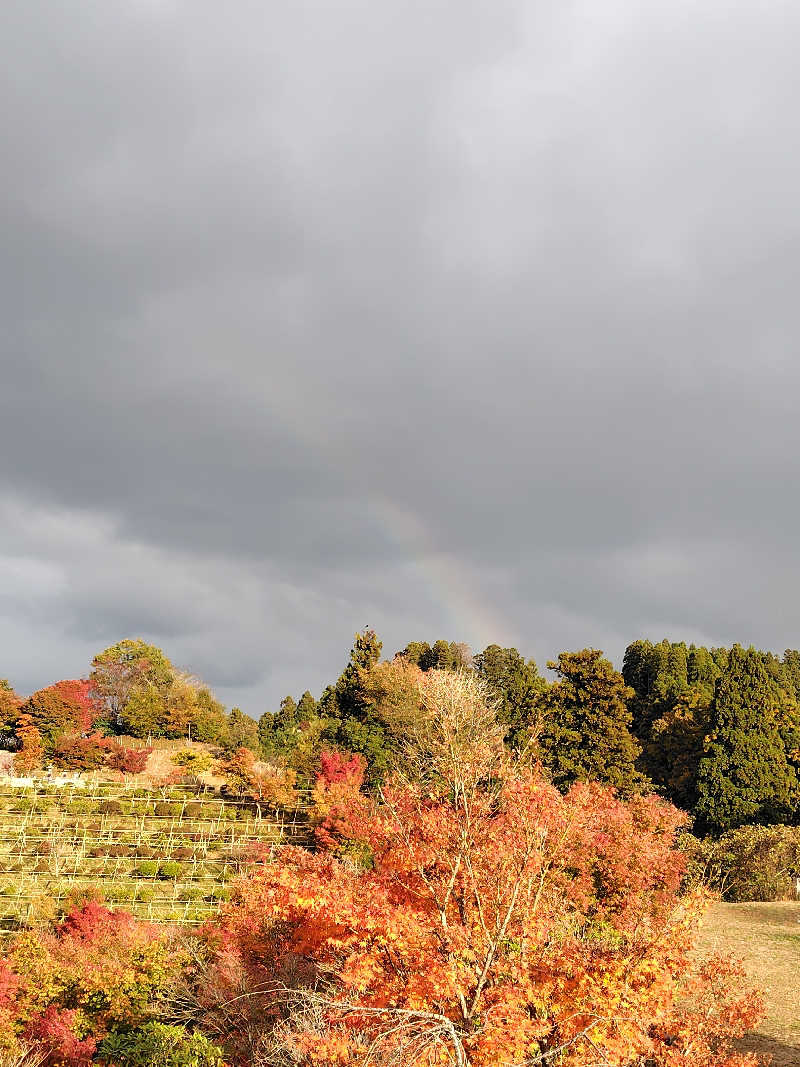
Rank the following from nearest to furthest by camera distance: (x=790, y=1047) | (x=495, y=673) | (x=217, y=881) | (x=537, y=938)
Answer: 1. (x=537, y=938)
2. (x=790, y=1047)
3. (x=217, y=881)
4. (x=495, y=673)

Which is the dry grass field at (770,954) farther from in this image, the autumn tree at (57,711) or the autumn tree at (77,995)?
the autumn tree at (57,711)

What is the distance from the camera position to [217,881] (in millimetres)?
29297

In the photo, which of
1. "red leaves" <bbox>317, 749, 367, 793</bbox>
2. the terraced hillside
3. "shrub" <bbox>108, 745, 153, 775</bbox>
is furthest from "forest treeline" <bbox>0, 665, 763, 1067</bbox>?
"shrub" <bbox>108, 745, 153, 775</bbox>

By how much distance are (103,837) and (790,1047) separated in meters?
29.7

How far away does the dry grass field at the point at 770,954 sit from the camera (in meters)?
14.1

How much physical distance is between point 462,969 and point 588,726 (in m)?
25.1

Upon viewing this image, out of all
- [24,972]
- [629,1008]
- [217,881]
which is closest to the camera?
[629,1008]

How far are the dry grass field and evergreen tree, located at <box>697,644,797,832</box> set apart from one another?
750cm

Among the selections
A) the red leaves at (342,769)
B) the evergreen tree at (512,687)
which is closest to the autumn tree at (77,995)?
the red leaves at (342,769)

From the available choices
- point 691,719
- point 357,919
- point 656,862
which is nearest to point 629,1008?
point 357,919

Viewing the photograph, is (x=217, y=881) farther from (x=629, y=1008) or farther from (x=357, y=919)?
(x=629, y=1008)

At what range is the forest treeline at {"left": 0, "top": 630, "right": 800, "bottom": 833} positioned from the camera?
106ft

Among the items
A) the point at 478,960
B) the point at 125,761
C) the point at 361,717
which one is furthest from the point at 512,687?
the point at 478,960

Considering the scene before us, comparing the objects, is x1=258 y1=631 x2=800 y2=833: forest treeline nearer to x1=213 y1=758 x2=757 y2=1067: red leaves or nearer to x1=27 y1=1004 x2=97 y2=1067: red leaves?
x1=213 y1=758 x2=757 y2=1067: red leaves
